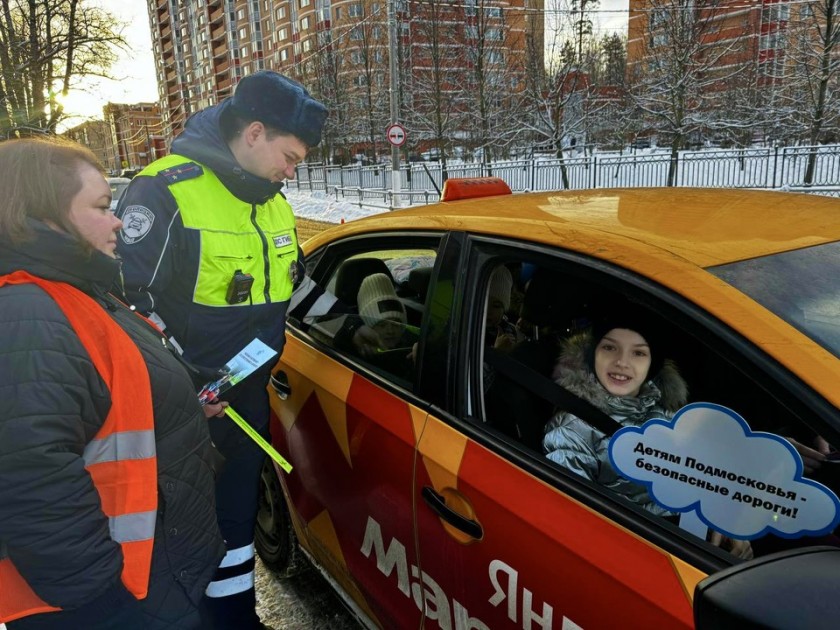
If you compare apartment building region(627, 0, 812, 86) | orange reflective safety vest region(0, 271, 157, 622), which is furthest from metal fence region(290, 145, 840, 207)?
orange reflective safety vest region(0, 271, 157, 622)

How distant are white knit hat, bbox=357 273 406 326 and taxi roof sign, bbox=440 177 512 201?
424 millimetres

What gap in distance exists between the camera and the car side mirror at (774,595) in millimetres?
772

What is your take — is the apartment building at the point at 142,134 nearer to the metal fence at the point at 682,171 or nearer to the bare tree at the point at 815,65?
the metal fence at the point at 682,171

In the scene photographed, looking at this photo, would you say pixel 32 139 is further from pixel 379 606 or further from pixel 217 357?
pixel 379 606

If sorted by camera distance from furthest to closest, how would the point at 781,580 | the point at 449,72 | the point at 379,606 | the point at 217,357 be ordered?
the point at 449,72
the point at 217,357
the point at 379,606
the point at 781,580

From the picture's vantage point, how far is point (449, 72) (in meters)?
26.9

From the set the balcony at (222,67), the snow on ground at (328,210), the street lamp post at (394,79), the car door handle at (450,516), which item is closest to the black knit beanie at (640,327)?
the car door handle at (450,516)

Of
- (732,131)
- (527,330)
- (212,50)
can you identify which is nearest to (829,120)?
(732,131)

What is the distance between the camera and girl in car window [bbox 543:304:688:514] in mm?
1535

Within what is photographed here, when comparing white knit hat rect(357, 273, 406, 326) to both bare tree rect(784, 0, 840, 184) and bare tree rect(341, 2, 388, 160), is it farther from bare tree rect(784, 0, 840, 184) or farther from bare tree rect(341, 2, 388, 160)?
bare tree rect(341, 2, 388, 160)

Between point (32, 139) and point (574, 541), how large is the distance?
1.50 m

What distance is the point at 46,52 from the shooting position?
746 inches

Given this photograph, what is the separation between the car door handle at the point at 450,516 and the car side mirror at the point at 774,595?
0.65 meters

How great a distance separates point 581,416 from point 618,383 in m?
0.14
